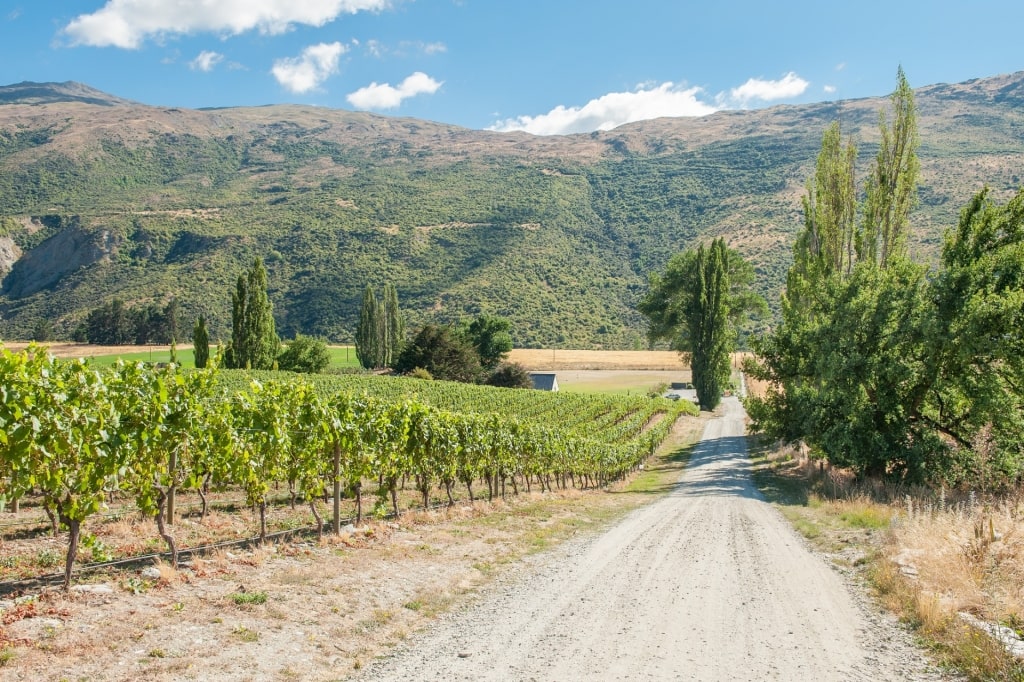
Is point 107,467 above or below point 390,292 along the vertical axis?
below

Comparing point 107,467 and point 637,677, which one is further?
point 107,467

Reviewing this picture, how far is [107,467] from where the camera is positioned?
7.60 metres

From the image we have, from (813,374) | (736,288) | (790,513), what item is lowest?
(790,513)

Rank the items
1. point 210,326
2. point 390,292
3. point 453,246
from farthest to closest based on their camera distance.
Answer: point 453,246 → point 210,326 → point 390,292

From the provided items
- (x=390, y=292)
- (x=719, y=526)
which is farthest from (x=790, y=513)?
(x=390, y=292)

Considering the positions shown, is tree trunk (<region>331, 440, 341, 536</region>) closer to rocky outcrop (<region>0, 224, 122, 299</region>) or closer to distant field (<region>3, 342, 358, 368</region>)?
distant field (<region>3, 342, 358, 368</region>)

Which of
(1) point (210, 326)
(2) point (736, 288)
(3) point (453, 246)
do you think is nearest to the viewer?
(2) point (736, 288)

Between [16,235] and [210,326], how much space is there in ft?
304

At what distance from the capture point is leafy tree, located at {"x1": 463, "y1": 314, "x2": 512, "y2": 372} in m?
78.9

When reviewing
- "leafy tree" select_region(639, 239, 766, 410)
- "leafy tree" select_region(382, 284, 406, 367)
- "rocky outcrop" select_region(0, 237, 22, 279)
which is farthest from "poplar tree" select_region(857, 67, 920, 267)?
"rocky outcrop" select_region(0, 237, 22, 279)

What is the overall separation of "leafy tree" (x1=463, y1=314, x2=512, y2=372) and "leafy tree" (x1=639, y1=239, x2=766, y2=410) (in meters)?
19.3

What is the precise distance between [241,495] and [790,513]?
15324 millimetres

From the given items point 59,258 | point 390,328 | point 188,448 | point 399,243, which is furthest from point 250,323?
point 59,258

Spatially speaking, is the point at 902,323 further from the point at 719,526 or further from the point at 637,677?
the point at 637,677
